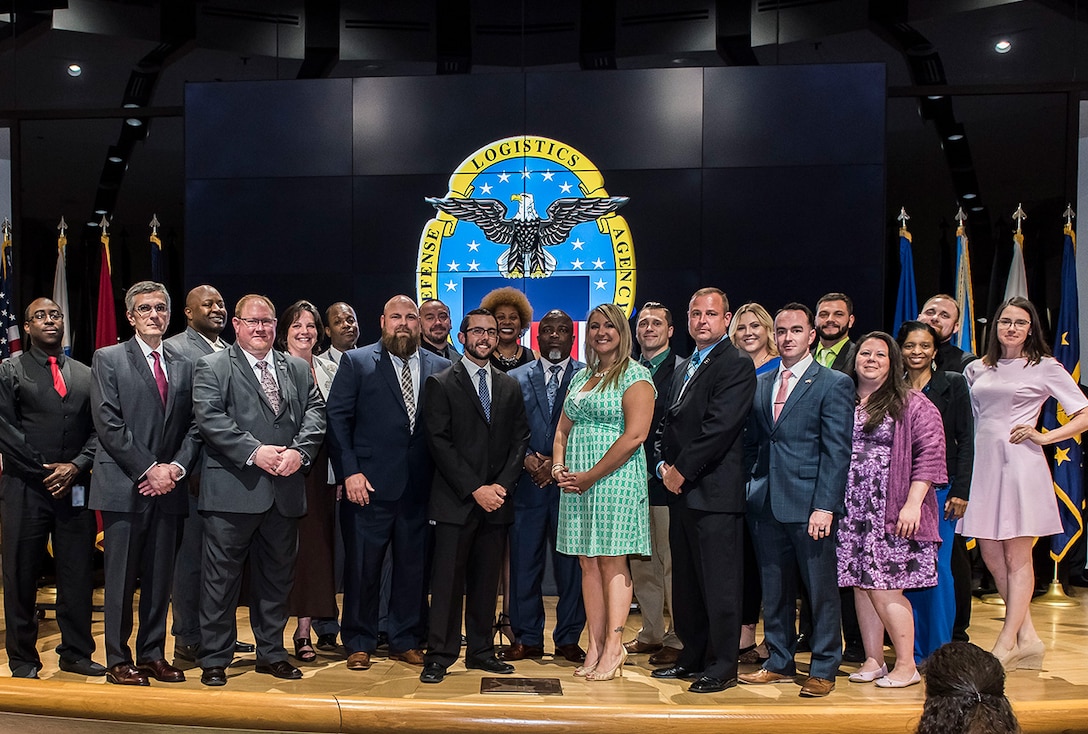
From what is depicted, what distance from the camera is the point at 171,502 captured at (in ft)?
13.8

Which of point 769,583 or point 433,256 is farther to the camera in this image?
point 433,256

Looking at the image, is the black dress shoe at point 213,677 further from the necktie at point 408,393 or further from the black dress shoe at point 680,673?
the black dress shoe at point 680,673

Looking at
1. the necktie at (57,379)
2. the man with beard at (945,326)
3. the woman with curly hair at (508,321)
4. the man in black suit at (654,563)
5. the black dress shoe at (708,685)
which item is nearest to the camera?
the black dress shoe at (708,685)

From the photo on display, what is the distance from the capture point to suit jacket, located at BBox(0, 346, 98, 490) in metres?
4.29

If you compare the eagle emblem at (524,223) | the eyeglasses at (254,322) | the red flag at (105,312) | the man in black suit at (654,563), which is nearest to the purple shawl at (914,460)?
the man in black suit at (654,563)

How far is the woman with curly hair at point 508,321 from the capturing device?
515 centimetres

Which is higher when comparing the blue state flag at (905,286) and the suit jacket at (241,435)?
the blue state flag at (905,286)

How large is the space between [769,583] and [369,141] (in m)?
4.32

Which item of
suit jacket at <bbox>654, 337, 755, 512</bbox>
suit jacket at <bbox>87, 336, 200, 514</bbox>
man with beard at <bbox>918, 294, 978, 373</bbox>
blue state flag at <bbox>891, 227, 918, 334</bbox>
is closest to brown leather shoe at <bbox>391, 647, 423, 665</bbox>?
suit jacket at <bbox>87, 336, 200, 514</bbox>

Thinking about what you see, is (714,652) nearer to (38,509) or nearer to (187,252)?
(38,509)

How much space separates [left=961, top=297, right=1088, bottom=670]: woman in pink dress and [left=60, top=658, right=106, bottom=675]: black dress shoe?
155 inches

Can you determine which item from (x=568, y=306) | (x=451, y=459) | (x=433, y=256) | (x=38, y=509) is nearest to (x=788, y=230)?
(x=568, y=306)

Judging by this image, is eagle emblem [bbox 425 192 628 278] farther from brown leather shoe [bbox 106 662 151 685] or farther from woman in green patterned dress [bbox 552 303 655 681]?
brown leather shoe [bbox 106 662 151 685]

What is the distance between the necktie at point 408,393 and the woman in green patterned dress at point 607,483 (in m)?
0.74
